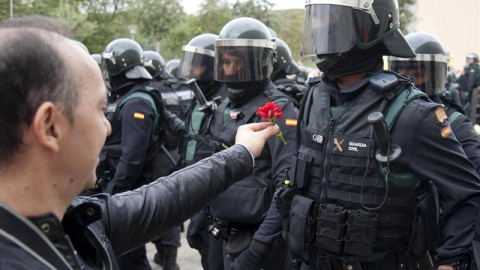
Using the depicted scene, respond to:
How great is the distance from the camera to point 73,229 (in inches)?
58.6

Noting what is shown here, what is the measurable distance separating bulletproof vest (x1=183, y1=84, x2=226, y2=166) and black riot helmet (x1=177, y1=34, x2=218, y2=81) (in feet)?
1.62

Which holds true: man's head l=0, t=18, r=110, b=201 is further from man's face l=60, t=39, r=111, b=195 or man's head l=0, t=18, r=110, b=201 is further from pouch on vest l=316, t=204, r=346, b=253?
pouch on vest l=316, t=204, r=346, b=253

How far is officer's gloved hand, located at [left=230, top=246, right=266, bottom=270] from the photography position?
3.13 meters

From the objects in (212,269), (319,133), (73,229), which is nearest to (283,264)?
(212,269)

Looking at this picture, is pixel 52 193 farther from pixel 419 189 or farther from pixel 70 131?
pixel 419 189

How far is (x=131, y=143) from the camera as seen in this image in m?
4.83

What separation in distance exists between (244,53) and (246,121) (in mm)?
593

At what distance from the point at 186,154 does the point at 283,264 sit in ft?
5.45

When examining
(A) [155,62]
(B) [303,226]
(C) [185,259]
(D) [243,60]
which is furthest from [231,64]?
(A) [155,62]

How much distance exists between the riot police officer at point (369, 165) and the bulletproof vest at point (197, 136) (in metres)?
1.50

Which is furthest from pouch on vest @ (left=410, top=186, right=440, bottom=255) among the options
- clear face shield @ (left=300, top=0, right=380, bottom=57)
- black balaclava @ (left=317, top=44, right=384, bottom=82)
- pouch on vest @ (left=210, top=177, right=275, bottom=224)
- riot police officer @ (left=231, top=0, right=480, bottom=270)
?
pouch on vest @ (left=210, top=177, right=275, bottom=224)

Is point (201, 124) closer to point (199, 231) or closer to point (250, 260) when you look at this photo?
point (199, 231)

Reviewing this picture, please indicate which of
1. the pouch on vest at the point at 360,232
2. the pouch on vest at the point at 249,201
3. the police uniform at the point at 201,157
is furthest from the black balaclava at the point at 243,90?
the pouch on vest at the point at 360,232

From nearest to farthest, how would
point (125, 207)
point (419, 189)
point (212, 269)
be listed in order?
point (125, 207)
point (419, 189)
point (212, 269)
